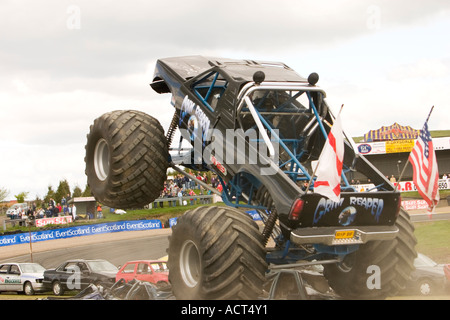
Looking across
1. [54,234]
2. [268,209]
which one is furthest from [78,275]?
[54,234]

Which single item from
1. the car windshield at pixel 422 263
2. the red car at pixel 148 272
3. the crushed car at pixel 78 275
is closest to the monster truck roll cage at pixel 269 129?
the red car at pixel 148 272

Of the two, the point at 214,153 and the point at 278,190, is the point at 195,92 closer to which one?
the point at 214,153

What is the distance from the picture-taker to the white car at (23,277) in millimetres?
22000

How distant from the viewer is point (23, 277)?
22.4 m

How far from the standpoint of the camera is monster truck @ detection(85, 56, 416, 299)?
6086mm

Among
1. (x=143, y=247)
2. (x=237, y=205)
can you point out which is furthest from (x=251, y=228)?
(x=143, y=247)

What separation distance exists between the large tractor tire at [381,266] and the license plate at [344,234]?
0.79 meters

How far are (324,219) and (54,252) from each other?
27.4 meters

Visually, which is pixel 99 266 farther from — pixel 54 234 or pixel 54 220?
pixel 54 220

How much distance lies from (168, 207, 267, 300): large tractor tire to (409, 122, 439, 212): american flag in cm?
218

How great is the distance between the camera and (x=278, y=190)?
6301mm

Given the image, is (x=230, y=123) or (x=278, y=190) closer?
(x=278, y=190)

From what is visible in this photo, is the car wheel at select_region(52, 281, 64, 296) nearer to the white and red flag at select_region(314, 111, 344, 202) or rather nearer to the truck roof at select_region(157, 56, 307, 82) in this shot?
the truck roof at select_region(157, 56, 307, 82)

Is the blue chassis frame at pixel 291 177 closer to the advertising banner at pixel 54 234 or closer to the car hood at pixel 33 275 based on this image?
the car hood at pixel 33 275
